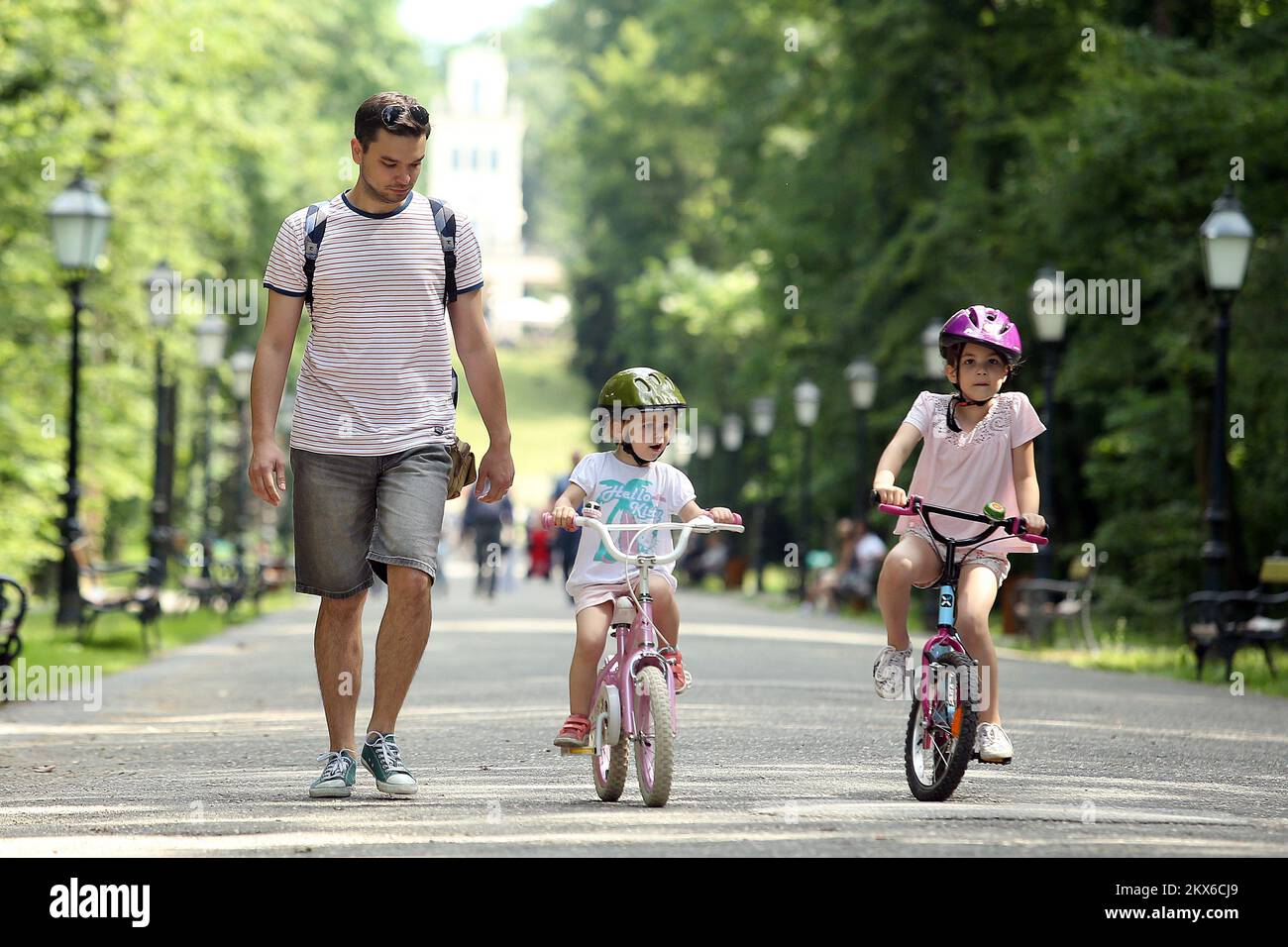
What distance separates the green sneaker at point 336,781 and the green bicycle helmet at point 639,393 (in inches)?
58.5

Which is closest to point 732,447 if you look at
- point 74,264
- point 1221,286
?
point 74,264

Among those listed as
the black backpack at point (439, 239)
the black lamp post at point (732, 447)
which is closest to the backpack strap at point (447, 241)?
the black backpack at point (439, 239)

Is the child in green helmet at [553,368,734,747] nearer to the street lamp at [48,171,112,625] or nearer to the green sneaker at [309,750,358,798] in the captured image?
the green sneaker at [309,750,358,798]

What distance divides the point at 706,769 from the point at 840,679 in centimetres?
651

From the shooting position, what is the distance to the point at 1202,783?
27.8 ft

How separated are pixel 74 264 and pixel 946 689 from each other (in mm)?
12328

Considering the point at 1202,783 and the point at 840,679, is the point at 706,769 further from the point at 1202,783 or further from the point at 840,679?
the point at 840,679

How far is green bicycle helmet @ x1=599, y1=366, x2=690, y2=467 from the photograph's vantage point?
7.39 metres

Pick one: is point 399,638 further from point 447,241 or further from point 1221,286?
point 1221,286

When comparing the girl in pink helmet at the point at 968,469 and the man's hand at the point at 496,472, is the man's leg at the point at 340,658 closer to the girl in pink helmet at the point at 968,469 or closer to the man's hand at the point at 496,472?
the man's hand at the point at 496,472

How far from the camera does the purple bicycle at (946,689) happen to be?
7.36 m

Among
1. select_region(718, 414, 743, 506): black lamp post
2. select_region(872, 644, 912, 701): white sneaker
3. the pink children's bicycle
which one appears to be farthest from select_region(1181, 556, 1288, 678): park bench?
select_region(718, 414, 743, 506): black lamp post

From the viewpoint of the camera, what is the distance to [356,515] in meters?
7.42
